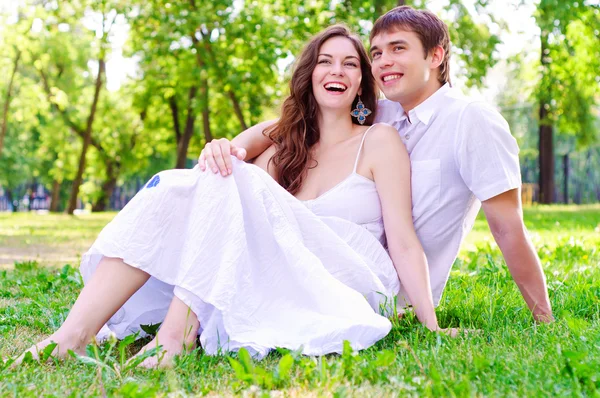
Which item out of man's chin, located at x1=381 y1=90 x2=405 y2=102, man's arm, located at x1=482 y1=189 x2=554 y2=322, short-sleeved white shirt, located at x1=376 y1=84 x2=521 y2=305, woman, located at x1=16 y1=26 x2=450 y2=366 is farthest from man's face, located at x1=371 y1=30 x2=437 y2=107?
man's arm, located at x1=482 y1=189 x2=554 y2=322

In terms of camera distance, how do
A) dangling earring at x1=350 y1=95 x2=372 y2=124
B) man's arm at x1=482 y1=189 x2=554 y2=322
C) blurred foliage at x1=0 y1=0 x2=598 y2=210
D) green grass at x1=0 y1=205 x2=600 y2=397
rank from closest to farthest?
green grass at x1=0 y1=205 x2=600 y2=397 → man's arm at x1=482 y1=189 x2=554 y2=322 → dangling earring at x1=350 y1=95 x2=372 y2=124 → blurred foliage at x1=0 y1=0 x2=598 y2=210

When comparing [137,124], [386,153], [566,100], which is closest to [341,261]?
[386,153]

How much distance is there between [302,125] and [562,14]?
643cm

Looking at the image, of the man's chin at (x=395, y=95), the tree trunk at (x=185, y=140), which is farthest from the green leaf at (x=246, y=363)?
the tree trunk at (x=185, y=140)

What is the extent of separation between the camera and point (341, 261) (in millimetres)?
3176

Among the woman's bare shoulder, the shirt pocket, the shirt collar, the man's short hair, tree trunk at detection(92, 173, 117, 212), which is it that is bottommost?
tree trunk at detection(92, 173, 117, 212)

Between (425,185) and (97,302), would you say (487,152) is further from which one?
(97,302)

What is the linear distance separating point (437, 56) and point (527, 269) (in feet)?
3.70

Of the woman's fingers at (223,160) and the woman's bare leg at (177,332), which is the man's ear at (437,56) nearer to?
the woman's fingers at (223,160)

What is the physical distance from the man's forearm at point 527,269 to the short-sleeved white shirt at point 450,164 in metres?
0.24

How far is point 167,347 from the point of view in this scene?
2.80 m

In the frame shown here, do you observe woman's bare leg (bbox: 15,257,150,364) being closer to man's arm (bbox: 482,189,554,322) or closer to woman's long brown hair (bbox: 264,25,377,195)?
woman's long brown hair (bbox: 264,25,377,195)

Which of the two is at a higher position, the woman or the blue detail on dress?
the blue detail on dress

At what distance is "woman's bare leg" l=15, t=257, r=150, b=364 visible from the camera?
2.88 metres
